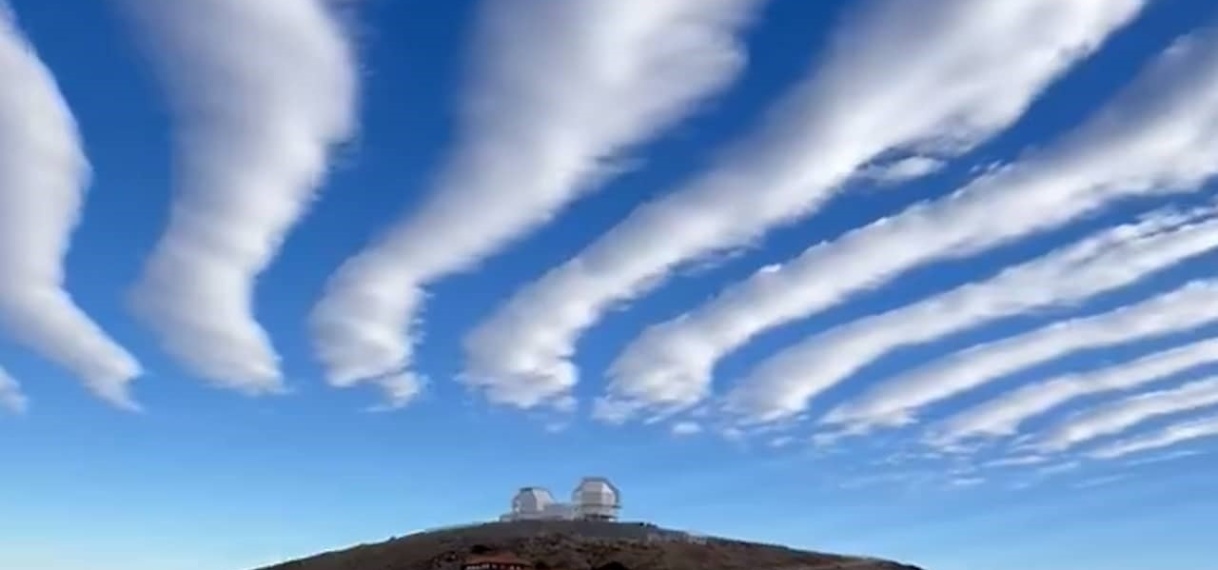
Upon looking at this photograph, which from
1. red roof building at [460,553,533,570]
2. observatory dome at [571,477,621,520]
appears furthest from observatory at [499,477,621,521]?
red roof building at [460,553,533,570]

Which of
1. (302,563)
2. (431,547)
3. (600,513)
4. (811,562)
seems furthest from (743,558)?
(302,563)

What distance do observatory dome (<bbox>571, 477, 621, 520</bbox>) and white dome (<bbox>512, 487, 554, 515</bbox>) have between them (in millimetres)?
2954

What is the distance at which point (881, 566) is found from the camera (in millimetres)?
117438

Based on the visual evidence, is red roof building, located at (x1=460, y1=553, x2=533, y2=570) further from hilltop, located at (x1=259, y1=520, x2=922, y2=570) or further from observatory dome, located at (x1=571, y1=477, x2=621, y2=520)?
observatory dome, located at (x1=571, y1=477, x2=621, y2=520)

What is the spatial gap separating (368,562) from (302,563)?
10.4 metres

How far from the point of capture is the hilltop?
106188mm

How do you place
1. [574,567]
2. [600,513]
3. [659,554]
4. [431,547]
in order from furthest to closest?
1. [600,513]
2. [431,547]
3. [659,554]
4. [574,567]

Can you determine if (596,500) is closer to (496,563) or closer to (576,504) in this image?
(576,504)

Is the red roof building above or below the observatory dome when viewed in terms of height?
below

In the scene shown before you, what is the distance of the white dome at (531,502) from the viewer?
12825 centimetres

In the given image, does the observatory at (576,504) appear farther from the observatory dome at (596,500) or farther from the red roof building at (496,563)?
the red roof building at (496,563)

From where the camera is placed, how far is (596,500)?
4983 inches

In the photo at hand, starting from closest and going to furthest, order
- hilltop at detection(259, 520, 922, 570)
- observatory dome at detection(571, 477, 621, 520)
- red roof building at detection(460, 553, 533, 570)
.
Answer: red roof building at detection(460, 553, 533, 570), hilltop at detection(259, 520, 922, 570), observatory dome at detection(571, 477, 621, 520)

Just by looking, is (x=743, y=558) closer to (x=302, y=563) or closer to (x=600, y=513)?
(x=600, y=513)
